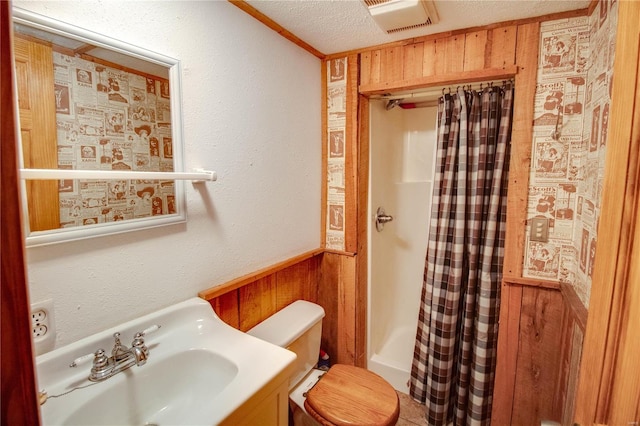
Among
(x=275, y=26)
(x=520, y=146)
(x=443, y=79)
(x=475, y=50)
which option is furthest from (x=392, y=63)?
(x=520, y=146)

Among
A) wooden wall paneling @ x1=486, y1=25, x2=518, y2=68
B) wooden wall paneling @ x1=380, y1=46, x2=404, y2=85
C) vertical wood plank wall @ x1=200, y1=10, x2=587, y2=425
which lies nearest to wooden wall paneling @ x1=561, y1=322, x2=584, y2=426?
vertical wood plank wall @ x1=200, y1=10, x2=587, y2=425

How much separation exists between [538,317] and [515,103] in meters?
0.99

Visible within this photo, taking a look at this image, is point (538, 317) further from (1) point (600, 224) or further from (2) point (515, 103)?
(1) point (600, 224)

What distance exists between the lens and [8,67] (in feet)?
0.99

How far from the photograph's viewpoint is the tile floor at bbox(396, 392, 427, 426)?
1.86m

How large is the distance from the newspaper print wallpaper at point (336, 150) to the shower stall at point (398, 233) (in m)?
0.26

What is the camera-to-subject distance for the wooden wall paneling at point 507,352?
1.53 m

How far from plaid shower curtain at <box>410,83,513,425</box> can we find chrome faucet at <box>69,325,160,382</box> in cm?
148

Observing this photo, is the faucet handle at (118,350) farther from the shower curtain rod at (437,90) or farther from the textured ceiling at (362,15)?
the shower curtain rod at (437,90)

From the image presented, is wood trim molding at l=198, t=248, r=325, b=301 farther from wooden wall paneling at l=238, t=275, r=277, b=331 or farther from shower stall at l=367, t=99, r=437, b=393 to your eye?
shower stall at l=367, t=99, r=437, b=393

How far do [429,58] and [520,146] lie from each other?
629 millimetres

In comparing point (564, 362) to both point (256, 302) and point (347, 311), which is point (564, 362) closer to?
point (347, 311)

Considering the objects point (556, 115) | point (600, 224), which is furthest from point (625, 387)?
point (556, 115)

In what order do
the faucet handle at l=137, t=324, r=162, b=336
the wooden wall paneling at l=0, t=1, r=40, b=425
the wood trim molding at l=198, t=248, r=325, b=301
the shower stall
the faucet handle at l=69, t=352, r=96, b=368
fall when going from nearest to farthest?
the wooden wall paneling at l=0, t=1, r=40, b=425, the faucet handle at l=69, t=352, r=96, b=368, the faucet handle at l=137, t=324, r=162, b=336, the wood trim molding at l=198, t=248, r=325, b=301, the shower stall
